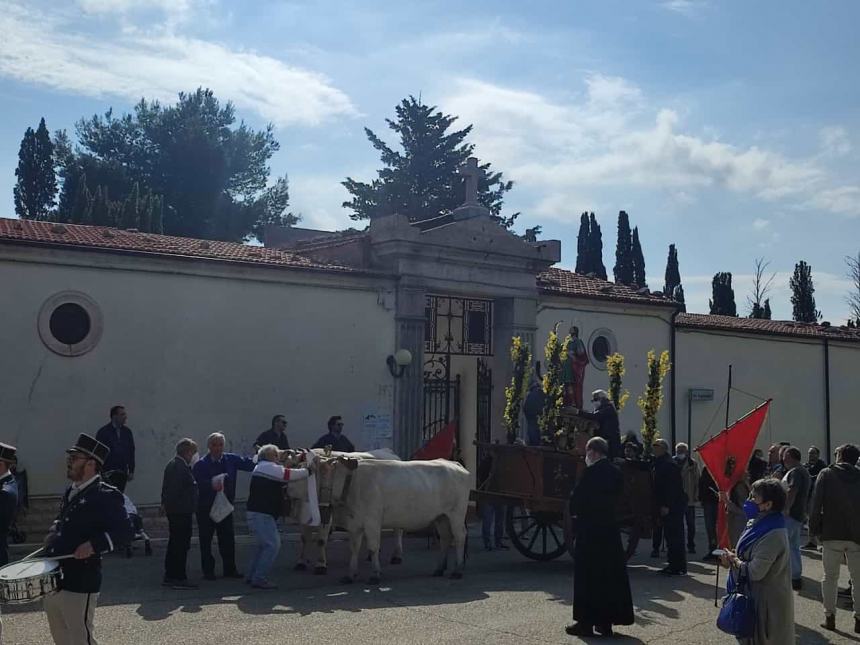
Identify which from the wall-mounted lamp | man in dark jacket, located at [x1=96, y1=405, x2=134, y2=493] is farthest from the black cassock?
the wall-mounted lamp

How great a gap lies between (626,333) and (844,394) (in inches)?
325

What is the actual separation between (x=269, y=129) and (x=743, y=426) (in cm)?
4412

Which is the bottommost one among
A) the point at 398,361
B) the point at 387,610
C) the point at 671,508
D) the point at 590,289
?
the point at 387,610

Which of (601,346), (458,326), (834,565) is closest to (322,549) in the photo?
(834,565)

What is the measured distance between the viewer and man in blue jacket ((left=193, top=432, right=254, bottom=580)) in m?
11.3

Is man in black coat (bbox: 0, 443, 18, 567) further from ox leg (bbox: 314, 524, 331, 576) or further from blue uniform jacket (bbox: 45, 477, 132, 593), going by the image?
ox leg (bbox: 314, 524, 331, 576)

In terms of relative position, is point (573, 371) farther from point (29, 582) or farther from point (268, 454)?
point (29, 582)

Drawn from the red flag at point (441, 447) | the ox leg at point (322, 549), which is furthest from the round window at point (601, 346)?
the ox leg at point (322, 549)

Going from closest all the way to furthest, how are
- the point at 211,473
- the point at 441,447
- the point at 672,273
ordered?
the point at 211,473, the point at 441,447, the point at 672,273

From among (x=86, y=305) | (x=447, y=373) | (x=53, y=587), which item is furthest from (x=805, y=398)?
(x=53, y=587)

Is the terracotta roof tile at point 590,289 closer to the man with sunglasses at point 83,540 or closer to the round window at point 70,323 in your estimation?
the round window at point 70,323

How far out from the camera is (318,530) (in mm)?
12039

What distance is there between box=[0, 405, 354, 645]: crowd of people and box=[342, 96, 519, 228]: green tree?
31.2 m

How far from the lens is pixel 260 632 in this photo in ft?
27.8
